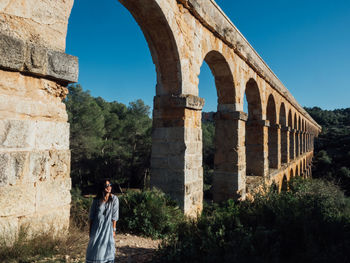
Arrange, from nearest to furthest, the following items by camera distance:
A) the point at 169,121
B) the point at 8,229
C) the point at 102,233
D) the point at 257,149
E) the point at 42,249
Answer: the point at 8,229 < the point at 42,249 < the point at 102,233 < the point at 169,121 < the point at 257,149

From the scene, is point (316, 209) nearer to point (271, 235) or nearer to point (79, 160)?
point (271, 235)

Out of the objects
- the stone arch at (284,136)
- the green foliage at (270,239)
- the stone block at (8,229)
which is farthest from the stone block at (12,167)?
the stone arch at (284,136)

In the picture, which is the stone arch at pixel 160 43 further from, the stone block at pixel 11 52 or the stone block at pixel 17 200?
the stone block at pixel 17 200

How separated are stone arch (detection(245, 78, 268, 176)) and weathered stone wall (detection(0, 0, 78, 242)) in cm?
749

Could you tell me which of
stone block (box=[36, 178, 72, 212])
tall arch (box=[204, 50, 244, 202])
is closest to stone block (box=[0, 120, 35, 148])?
stone block (box=[36, 178, 72, 212])

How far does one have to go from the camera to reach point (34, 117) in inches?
87.0

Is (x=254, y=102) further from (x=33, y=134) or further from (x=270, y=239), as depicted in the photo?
(x=33, y=134)

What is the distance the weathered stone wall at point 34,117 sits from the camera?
2004mm

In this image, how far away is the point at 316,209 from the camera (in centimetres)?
328

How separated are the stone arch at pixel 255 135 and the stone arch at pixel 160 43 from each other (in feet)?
16.9

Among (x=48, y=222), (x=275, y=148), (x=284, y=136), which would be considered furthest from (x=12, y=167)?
(x=284, y=136)

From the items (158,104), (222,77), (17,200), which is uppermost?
(222,77)

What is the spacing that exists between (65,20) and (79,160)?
710 inches

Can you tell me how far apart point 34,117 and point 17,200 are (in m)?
0.71
